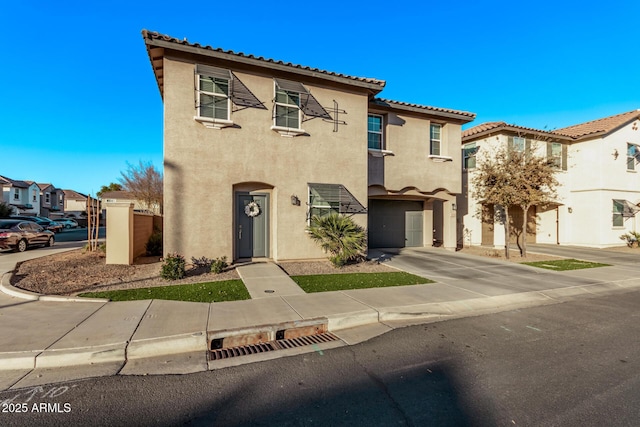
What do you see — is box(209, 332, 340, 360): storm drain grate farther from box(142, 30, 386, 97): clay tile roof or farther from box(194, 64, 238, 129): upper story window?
box(142, 30, 386, 97): clay tile roof

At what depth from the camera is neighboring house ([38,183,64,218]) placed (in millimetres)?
51494

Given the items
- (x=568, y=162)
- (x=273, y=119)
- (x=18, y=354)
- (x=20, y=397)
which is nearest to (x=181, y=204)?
(x=273, y=119)

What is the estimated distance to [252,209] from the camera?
10.5m

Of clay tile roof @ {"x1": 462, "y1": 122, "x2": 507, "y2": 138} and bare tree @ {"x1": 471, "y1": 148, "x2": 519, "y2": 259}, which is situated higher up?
clay tile roof @ {"x1": 462, "y1": 122, "x2": 507, "y2": 138}

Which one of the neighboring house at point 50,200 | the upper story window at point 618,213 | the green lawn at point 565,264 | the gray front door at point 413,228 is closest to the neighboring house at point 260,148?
the gray front door at point 413,228

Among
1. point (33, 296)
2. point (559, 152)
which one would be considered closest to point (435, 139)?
point (559, 152)

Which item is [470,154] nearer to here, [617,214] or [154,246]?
[617,214]

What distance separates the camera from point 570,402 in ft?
10.4

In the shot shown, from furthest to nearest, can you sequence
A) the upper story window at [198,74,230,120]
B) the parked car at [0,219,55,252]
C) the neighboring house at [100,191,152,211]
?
1. the parked car at [0,219,55,252]
2. the neighboring house at [100,191,152,211]
3. the upper story window at [198,74,230,120]

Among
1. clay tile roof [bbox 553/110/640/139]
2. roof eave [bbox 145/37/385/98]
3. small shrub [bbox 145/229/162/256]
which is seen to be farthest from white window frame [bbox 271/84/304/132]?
clay tile roof [bbox 553/110/640/139]

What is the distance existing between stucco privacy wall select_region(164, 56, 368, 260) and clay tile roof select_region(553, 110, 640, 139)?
51.8ft

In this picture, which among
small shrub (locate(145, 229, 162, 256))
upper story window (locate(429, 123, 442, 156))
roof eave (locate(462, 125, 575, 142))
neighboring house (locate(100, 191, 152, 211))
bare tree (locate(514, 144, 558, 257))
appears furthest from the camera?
roof eave (locate(462, 125, 575, 142))

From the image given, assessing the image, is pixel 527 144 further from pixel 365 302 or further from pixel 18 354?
pixel 18 354

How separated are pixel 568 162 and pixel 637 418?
2123 centimetres
